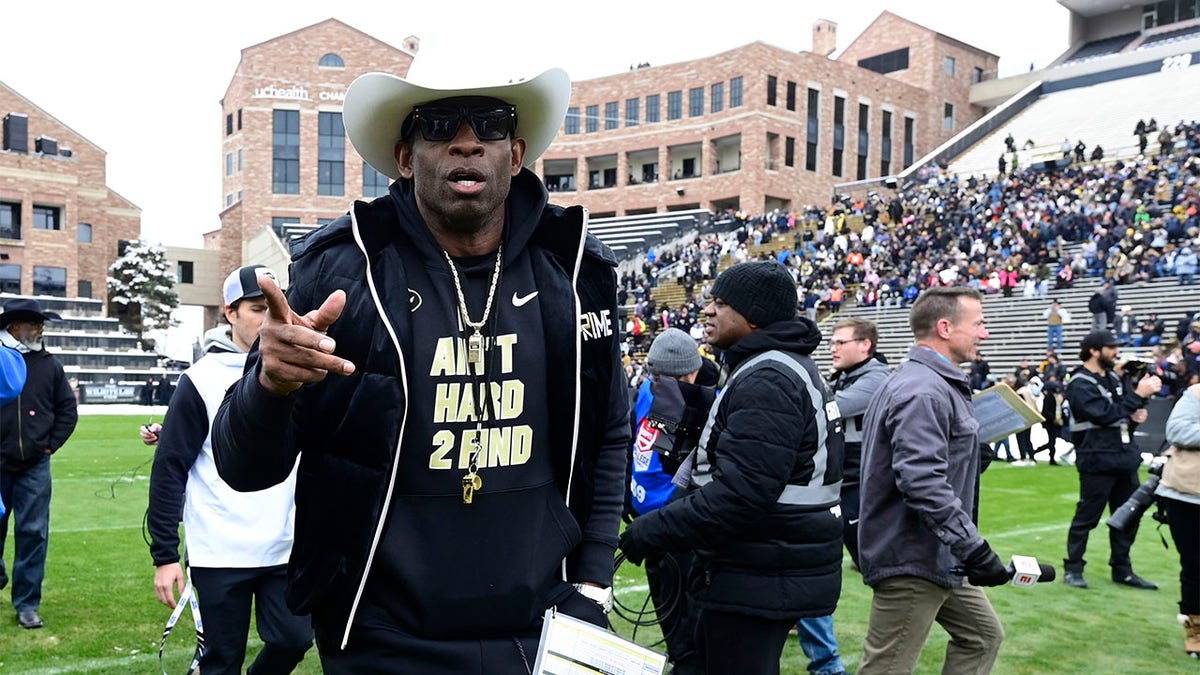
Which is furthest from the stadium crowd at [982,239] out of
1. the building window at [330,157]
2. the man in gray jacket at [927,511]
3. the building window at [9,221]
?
the building window at [9,221]

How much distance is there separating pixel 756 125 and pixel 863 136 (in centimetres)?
900

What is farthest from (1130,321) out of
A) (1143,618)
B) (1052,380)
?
(1143,618)

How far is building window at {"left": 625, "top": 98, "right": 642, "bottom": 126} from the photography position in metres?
58.8

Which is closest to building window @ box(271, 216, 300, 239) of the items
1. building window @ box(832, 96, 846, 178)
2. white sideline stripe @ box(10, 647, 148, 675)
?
building window @ box(832, 96, 846, 178)

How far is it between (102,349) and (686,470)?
44784 mm

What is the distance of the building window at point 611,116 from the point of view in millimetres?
59500

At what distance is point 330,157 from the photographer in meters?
61.6

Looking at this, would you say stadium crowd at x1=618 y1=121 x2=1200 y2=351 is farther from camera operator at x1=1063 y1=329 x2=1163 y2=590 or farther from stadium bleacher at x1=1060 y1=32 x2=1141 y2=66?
stadium bleacher at x1=1060 y1=32 x2=1141 y2=66

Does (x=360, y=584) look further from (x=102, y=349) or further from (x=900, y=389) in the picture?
(x=102, y=349)

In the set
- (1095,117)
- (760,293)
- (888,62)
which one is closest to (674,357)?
(760,293)

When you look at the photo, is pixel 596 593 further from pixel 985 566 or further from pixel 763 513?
pixel 985 566

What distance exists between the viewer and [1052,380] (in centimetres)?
1914

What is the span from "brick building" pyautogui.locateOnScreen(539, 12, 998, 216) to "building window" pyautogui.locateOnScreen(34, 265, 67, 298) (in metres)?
26.4

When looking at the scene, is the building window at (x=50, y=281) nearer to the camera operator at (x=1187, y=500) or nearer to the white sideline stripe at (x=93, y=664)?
the white sideline stripe at (x=93, y=664)
